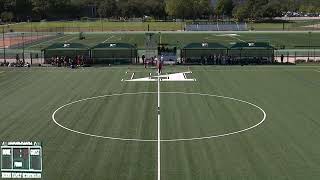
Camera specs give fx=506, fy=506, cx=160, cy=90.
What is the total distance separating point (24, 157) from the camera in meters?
12.6

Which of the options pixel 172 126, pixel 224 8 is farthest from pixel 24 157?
pixel 224 8

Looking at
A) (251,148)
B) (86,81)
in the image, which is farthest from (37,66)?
(251,148)

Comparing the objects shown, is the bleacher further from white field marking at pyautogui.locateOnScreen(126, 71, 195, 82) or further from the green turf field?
the green turf field

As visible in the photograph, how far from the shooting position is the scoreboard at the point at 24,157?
12594 mm

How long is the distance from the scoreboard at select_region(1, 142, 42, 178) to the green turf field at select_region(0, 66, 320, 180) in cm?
652

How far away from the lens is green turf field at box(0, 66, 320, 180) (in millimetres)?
20359

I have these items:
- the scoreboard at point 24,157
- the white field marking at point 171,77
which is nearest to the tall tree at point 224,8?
the white field marking at point 171,77

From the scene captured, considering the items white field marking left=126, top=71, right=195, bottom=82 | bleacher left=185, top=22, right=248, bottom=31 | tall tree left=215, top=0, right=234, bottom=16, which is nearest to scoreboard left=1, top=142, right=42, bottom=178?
white field marking left=126, top=71, right=195, bottom=82

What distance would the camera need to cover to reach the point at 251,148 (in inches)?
907

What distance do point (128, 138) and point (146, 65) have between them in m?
31.7

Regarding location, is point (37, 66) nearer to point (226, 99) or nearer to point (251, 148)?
point (226, 99)

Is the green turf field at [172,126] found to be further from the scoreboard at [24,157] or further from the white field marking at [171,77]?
the scoreboard at [24,157]

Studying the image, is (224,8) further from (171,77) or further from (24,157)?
(24,157)

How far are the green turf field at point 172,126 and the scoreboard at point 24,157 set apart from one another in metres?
6.52
